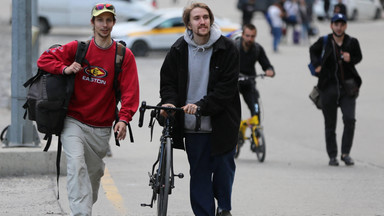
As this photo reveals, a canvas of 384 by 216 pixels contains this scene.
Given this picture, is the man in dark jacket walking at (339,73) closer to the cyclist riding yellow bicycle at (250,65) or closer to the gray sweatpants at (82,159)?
the cyclist riding yellow bicycle at (250,65)

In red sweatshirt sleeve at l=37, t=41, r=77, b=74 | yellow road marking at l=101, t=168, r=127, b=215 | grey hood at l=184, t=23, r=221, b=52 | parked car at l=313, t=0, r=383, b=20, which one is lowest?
yellow road marking at l=101, t=168, r=127, b=215

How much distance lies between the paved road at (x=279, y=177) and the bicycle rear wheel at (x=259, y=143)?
0.59 ft

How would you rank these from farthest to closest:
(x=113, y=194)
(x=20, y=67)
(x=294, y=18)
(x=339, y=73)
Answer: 1. (x=294, y=18)
2. (x=339, y=73)
3. (x=20, y=67)
4. (x=113, y=194)

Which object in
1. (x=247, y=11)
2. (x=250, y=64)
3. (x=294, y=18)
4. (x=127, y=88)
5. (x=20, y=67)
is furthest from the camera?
(x=247, y=11)

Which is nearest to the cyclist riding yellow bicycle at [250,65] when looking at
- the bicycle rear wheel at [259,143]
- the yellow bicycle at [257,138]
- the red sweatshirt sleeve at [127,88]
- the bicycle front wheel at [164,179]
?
the yellow bicycle at [257,138]

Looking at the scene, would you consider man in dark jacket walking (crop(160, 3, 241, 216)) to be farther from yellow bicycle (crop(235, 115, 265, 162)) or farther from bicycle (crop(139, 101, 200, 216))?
yellow bicycle (crop(235, 115, 265, 162))

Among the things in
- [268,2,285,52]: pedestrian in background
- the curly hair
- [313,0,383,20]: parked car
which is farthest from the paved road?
[313,0,383,20]: parked car

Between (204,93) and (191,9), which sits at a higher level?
(191,9)

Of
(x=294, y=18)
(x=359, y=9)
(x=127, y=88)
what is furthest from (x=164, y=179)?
(x=359, y=9)

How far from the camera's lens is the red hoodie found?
19.5 ft

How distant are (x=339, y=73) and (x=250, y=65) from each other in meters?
1.24

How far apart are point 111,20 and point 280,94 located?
12136 mm

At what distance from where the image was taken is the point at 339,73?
10227mm

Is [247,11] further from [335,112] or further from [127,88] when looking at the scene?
[127,88]
